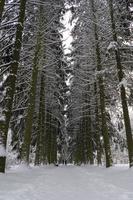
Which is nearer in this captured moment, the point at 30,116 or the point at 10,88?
the point at 10,88

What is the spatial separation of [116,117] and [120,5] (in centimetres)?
795

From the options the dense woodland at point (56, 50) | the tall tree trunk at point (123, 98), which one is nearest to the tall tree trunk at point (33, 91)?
the dense woodland at point (56, 50)

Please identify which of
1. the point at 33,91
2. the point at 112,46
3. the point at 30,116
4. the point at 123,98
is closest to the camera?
the point at 112,46

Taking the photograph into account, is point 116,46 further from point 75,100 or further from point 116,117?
point 75,100

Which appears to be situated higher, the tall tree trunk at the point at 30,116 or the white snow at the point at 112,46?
the white snow at the point at 112,46

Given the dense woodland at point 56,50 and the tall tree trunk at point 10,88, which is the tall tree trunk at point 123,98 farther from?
the tall tree trunk at point 10,88

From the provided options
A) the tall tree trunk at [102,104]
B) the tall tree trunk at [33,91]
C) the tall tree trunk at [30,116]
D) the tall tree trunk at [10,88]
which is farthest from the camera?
the tall tree trunk at [102,104]

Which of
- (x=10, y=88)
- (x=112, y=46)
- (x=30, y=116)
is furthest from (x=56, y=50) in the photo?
(x=10, y=88)

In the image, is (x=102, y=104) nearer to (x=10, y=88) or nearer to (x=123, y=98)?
Answer: (x=123, y=98)

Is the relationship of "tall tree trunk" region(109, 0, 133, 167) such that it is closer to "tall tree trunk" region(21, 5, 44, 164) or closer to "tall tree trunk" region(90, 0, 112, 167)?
"tall tree trunk" region(90, 0, 112, 167)

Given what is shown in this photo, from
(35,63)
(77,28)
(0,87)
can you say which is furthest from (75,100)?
(0,87)

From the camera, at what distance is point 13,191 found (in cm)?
605

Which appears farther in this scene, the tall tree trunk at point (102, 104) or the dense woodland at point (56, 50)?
the tall tree trunk at point (102, 104)

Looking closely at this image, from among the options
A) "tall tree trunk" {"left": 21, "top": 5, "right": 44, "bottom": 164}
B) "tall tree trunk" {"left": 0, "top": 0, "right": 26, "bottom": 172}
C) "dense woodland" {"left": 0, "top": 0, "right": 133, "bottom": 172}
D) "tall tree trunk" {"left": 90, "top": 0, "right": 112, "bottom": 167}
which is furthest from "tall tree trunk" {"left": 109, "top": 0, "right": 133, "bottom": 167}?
"tall tree trunk" {"left": 0, "top": 0, "right": 26, "bottom": 172}
